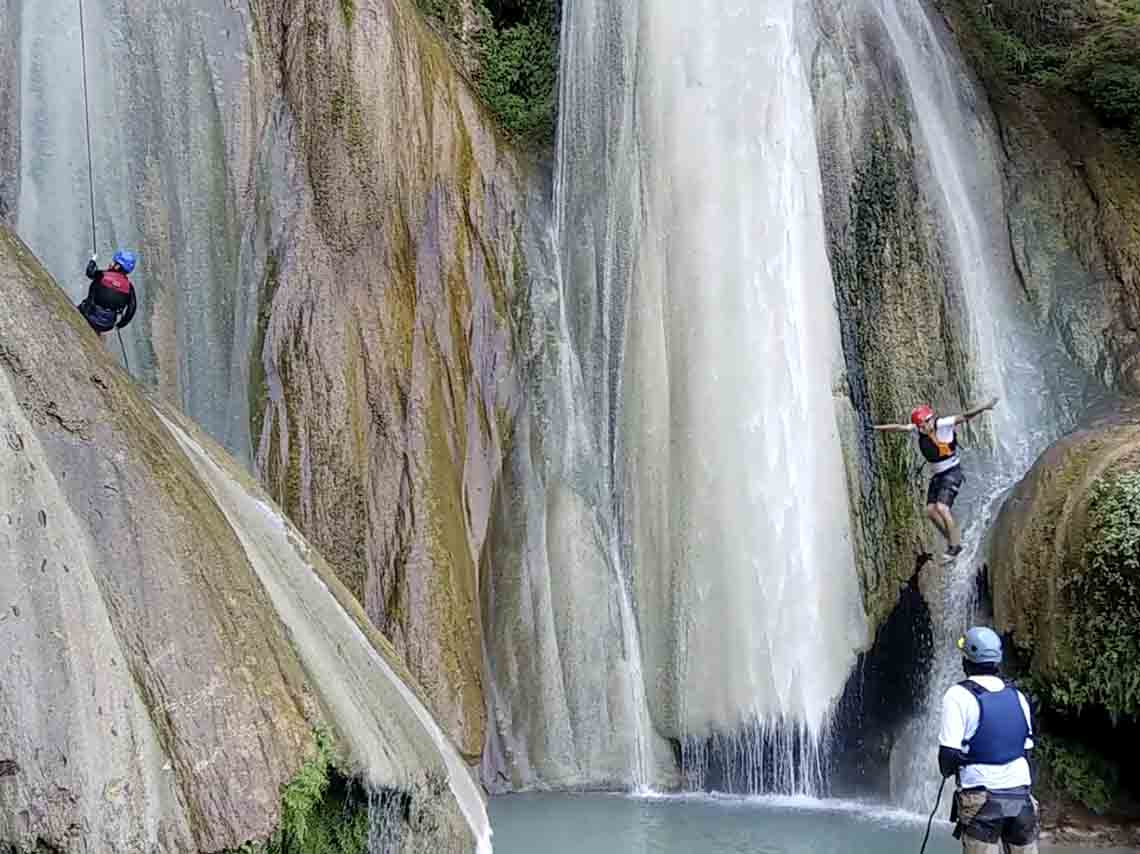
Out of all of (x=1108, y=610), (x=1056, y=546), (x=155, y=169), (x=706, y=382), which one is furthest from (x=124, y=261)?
(x=1108, y=610)

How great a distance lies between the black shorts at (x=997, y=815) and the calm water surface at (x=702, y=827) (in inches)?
125

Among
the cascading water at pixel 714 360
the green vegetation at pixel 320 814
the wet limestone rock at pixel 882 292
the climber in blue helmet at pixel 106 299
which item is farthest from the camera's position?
the wet limestone rock at pixel 882 292

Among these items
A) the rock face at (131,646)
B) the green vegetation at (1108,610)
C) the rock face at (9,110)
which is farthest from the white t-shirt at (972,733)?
the rock face at (9,110)

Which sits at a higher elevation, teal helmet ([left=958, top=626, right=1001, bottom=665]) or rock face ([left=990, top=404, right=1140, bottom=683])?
teal helmet ([left=958, top=626, right=1001, bottom=665])

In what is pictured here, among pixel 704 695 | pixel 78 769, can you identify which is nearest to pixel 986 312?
pixel 704 695

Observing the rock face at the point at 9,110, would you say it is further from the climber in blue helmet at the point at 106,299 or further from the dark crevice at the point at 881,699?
the dark crevice at the point at 881,699

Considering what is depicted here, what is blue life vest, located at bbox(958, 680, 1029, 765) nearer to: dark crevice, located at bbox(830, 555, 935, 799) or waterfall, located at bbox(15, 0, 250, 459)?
dark crevice, located at bbox(830, 555, 935, 799)

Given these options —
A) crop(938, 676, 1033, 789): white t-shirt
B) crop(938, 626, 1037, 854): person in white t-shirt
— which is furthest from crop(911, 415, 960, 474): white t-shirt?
crop(938, 676, 1033, 789): white t-shirt

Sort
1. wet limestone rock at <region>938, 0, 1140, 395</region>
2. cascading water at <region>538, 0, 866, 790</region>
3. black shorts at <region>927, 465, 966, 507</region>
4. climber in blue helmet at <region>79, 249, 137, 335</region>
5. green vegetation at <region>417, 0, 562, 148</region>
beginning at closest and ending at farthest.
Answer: climber in blue helmet at <region>79, 249, 137, 335</region> < black shorts at <region>927, 465, 966, 507</region> < cascading water at <region>538, 0, 866, 790</region> < wet limestone rock at <region>938, 0, 1140, 395</region> < green vegetation at <region>417, 0, 562, 148</region>

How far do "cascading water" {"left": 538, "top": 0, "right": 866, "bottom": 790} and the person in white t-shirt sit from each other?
580 centimetres

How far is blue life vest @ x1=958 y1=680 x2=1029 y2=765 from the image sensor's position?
594 cm

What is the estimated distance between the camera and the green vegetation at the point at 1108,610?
33.6 ft

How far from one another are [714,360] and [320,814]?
7.79 meters

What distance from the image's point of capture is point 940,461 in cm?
1158
